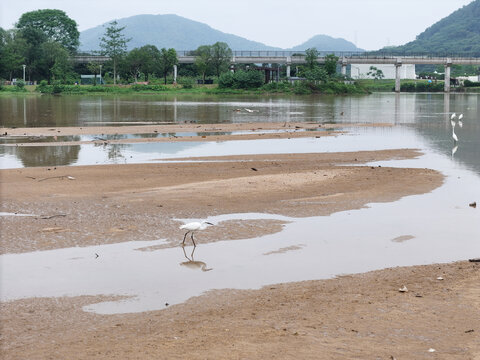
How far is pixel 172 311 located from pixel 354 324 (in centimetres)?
238

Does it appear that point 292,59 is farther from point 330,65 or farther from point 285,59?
point 330,65

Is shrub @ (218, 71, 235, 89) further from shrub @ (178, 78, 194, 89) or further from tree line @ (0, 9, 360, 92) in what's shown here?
shrub @ (178, 78, 194, 89)

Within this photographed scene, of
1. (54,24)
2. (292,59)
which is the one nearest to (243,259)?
(292,59)

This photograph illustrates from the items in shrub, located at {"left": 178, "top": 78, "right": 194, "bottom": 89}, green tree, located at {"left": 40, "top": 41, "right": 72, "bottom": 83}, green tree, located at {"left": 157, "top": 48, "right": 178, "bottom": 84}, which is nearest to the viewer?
shrub, located at {"left": 178, "top": 78, "right": 194, "bottom": 89}

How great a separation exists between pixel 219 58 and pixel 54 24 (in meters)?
67.1

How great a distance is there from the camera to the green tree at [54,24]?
18488 cm

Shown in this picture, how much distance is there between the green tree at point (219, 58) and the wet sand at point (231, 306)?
126 meters

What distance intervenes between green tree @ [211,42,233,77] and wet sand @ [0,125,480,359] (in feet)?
414

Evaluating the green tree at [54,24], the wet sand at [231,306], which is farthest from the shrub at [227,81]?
the wet sand at [231,306]

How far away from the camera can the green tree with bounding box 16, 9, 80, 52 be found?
18488cm

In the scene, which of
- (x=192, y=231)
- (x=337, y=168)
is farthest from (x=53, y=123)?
(x=192, y=231)

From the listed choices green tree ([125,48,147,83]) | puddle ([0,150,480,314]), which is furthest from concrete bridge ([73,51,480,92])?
puddle ([0,150,480,314])

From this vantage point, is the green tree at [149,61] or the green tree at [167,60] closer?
the green tree at [149,61]

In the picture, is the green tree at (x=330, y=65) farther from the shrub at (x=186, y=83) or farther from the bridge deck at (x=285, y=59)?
the shrub at (x=186, y=83)
